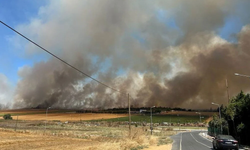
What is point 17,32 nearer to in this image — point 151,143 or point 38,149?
point 38,149

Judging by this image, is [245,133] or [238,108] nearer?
[245,133]

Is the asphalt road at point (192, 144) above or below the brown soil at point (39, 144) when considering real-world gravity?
below

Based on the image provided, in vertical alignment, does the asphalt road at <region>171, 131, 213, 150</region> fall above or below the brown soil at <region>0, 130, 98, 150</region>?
below

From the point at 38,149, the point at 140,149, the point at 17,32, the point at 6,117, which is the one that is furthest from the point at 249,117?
the point at 6,117

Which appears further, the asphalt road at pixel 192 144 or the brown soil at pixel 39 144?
the asphalt road at pixel 192 144

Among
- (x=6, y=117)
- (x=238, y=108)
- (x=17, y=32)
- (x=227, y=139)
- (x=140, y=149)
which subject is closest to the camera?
(x=17, y=32)

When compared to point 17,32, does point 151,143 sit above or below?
below

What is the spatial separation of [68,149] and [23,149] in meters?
5.57

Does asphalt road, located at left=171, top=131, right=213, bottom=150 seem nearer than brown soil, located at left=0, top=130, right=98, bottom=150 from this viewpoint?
No

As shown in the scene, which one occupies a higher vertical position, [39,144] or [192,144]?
[39,144]

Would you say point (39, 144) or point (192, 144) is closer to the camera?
point (39, 144)

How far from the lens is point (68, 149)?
28.6 m

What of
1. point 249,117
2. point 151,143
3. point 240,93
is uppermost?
point 240,93

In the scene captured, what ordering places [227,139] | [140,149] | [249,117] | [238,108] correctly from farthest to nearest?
[238,108] → [249,117] → [140,149] → [227,139]
